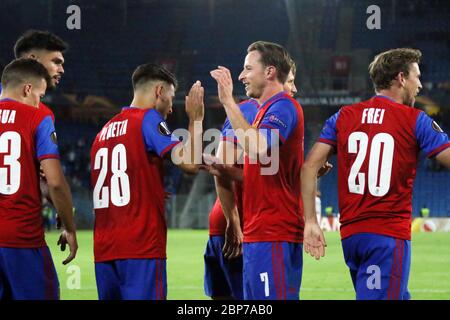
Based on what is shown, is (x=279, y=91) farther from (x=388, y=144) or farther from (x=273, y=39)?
(x=273, y=39)

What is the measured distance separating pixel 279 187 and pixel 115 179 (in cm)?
100

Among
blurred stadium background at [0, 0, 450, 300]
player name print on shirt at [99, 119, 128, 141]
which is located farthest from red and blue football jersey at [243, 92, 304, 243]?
blurred stadium background at [0, 0, 450, 300]

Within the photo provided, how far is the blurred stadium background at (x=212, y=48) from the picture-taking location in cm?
3158

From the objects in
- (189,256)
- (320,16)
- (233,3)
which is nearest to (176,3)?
(233,3)

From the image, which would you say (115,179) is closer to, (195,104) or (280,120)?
(195,104)

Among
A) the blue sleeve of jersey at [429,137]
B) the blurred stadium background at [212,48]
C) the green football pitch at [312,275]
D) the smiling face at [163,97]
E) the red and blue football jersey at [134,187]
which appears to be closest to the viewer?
the blue sleeve of jersey at [429,137]

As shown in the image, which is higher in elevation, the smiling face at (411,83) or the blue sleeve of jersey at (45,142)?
the smiling face at (411,83)

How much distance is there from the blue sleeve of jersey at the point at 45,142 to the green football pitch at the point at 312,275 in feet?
16.0

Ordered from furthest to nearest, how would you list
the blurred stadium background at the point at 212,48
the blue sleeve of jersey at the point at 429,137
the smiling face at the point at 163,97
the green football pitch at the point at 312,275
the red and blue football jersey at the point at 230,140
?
the blurred stadium background at the point at 212,48 → the green football pitch at the point at 312,275 → the red and blue football jersey at the point at 230,140 → the smiling face at the point at 163,97 → the blue sleeve of jersey at the point at 429,137

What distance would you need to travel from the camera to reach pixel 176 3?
3484 centimetres

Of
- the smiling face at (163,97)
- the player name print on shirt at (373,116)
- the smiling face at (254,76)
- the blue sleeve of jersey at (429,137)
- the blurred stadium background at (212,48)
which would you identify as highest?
the blurred stadium background at (212,48)

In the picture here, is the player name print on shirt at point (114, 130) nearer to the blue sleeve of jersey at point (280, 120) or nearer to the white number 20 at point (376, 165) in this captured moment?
the blue sleeve of jersey at point (280, 120)

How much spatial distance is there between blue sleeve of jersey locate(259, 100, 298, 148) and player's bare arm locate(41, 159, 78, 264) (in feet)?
4.27

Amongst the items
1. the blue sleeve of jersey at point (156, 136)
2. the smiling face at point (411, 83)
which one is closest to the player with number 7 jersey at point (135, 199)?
the blue sleeve of jersey at point (156, 136)
